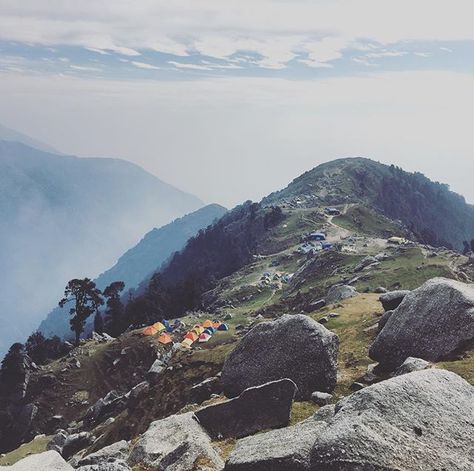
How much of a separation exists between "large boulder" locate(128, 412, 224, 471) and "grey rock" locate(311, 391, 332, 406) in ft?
21.9

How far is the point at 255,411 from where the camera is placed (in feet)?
90.7

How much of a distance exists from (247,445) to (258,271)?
173 meters

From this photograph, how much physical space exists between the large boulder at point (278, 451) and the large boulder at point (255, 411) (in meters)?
5.54

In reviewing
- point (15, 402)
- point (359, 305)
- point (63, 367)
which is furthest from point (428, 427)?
point (15, 402)

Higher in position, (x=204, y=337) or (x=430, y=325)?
(x=430, y=325)

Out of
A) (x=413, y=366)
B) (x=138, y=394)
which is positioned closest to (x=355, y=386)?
(x=413, y=366)

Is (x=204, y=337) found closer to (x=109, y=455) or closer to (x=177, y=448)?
(x=109, y=455)

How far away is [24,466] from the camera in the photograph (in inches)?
898

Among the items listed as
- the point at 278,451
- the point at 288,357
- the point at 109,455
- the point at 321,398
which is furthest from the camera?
the point at 288,357

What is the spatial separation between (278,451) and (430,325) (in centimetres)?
1669

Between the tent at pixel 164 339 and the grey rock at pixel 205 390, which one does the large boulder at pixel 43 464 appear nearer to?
the grey rock at pixel 205 390

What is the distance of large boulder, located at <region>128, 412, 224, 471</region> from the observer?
22.9 metres

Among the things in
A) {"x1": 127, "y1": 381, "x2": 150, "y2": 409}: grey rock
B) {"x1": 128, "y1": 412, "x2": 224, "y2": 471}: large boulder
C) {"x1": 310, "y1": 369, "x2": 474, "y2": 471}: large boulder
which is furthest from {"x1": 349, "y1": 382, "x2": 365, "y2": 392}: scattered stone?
{"x1": 127, "y1": 381, "x2": 150, "y2": 409}: grey rock

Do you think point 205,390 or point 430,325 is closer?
point 430,325
